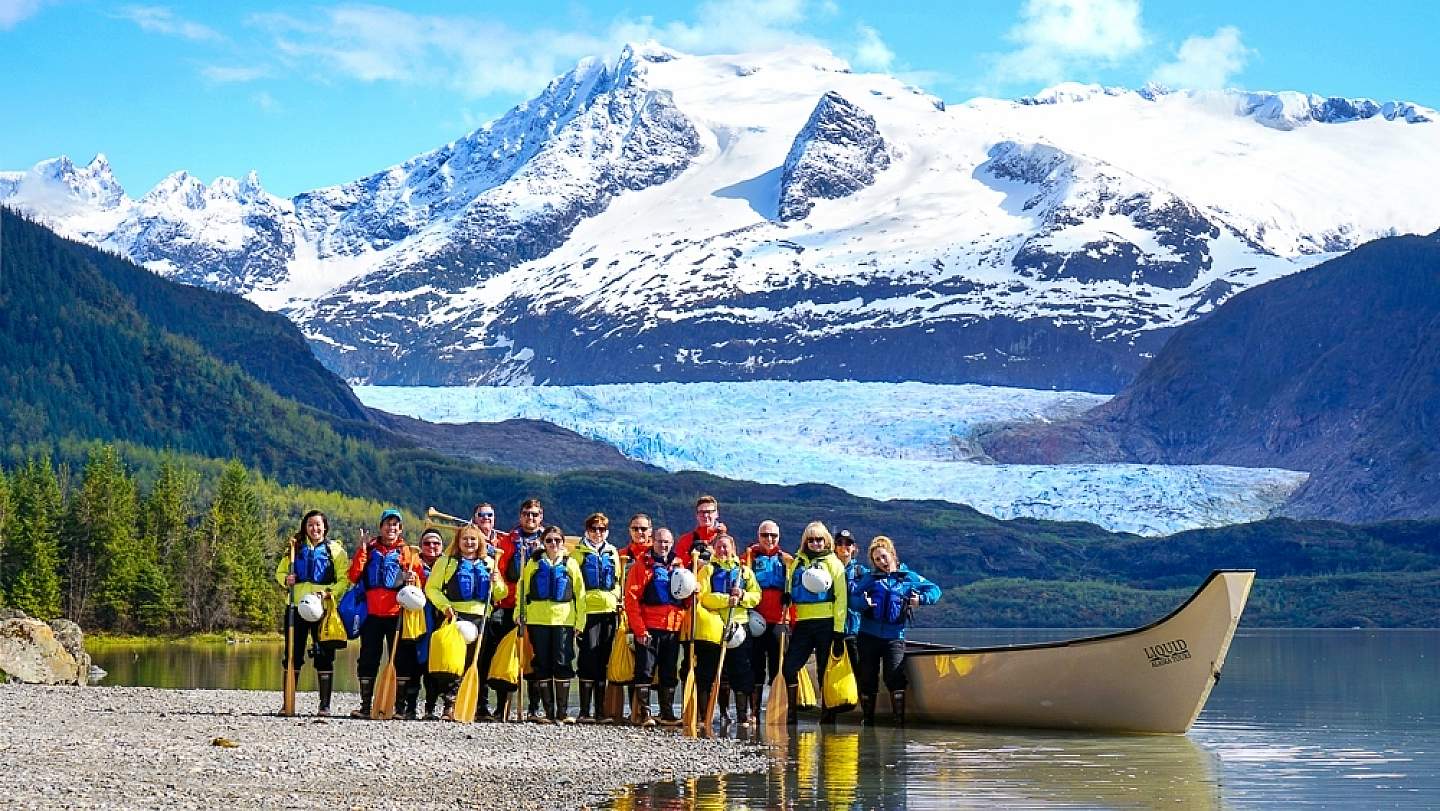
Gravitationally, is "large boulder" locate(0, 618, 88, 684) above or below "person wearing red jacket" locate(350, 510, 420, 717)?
below

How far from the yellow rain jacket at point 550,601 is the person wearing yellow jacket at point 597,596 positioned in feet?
0.48

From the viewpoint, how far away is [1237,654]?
2699 inches

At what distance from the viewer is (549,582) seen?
24.7 m

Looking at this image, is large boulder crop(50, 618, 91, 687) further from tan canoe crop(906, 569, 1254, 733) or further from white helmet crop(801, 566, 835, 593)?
white helmet crop(801, 566, 835, 593)

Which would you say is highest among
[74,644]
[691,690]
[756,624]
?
[756,624]

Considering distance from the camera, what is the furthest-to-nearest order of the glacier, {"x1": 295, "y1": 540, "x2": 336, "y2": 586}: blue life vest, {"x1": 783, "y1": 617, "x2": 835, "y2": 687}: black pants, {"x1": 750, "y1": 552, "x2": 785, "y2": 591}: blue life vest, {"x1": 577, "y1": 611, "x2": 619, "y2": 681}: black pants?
1. the glacier
2. {"x1": 750, "y1": 552, "x2": 785, "y2": 591}: blue life vest
3. {"x1": 783, "y1": 617, "x2": 835, "y2": 687}: black pants
4. {"x1": 577, "y1": 611, "x2": 619, "y2": 681}: black pants
5. {"x1": 295, "y1": 540, "x2": 336, "y2": 586}: blue life vest

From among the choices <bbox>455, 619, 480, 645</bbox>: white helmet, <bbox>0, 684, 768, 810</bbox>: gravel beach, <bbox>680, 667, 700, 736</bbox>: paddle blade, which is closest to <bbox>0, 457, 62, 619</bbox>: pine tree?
<bbox>0, 684, 768, 810</bbox>: gravel beach

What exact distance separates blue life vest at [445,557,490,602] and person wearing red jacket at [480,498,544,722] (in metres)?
0.48

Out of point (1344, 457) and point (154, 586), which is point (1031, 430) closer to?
point (1344, 457)

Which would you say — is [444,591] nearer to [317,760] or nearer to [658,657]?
[658,657]

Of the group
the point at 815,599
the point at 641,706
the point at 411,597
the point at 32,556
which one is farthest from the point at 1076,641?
the point at 32,556

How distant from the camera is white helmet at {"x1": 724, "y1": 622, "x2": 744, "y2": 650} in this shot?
1005 inches

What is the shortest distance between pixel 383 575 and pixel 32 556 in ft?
150

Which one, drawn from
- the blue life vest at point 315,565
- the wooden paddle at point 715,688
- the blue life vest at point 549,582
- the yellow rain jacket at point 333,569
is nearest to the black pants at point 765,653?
the wooden paddle at point 715,688
